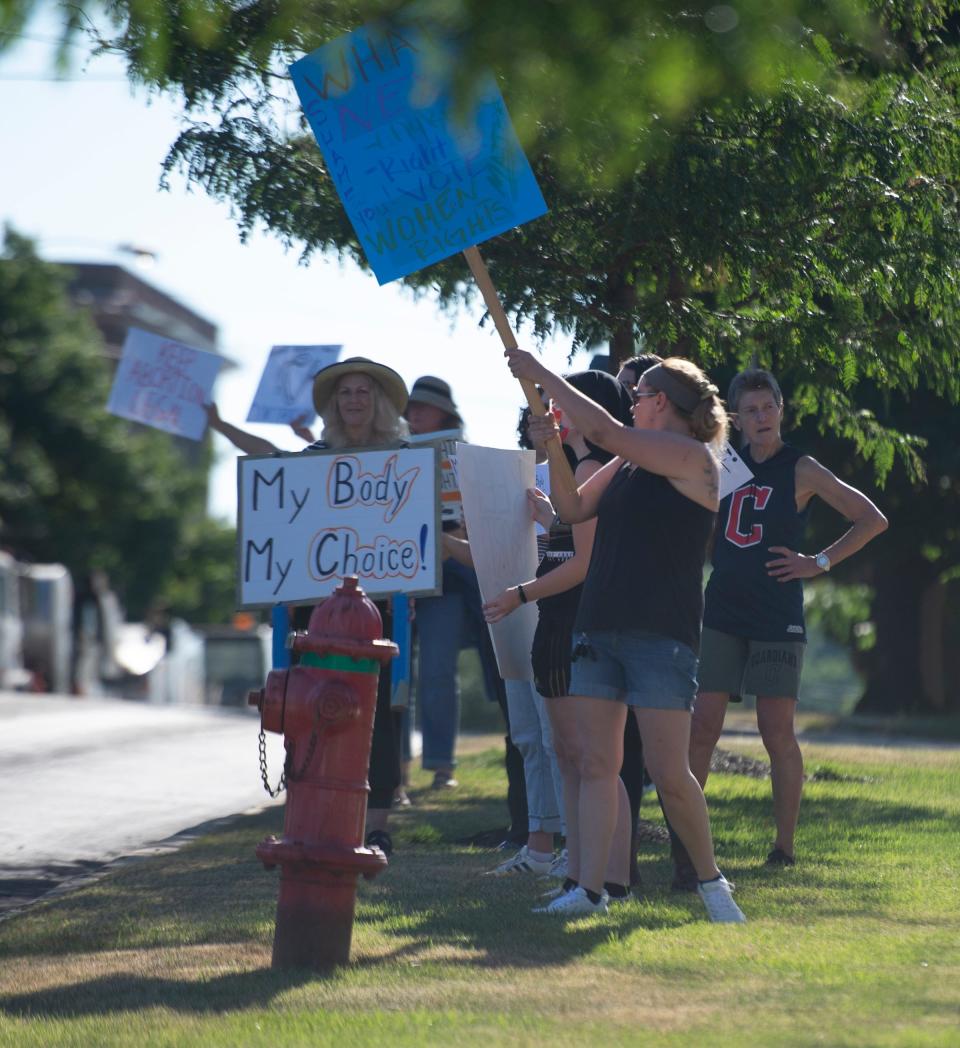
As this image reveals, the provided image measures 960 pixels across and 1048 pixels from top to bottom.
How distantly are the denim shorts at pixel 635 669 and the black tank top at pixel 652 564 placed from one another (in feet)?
0.14

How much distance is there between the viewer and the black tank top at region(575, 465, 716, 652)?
5.89 m

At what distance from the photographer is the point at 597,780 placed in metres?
6.07

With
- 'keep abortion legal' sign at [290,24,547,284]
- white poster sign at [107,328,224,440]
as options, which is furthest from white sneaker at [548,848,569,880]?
white poster sign at [107,328,224,440]

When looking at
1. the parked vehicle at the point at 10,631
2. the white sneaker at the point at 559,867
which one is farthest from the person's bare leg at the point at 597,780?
the parked vehicle at the point at 10,631

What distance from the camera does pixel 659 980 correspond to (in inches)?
199

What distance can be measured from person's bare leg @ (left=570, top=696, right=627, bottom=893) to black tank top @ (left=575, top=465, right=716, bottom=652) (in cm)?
28

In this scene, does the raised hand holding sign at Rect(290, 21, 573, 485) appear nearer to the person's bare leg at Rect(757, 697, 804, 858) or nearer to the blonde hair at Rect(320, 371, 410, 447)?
the blonde hair at Rect(320, 371, 410, 447)

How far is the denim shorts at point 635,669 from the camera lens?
19.4 ft

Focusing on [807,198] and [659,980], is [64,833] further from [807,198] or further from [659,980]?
[659,980]

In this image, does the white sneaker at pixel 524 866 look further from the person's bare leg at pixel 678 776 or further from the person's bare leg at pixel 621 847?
the person's bare leg at pixel 678 776

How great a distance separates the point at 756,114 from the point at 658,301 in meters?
0.94

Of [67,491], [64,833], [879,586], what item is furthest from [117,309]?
[64,833]

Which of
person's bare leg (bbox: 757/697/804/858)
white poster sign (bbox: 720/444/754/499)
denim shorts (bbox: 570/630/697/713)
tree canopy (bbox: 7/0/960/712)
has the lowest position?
person's bare leg (bbox: 757/697/804/858)

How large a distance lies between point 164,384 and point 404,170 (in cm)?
534
